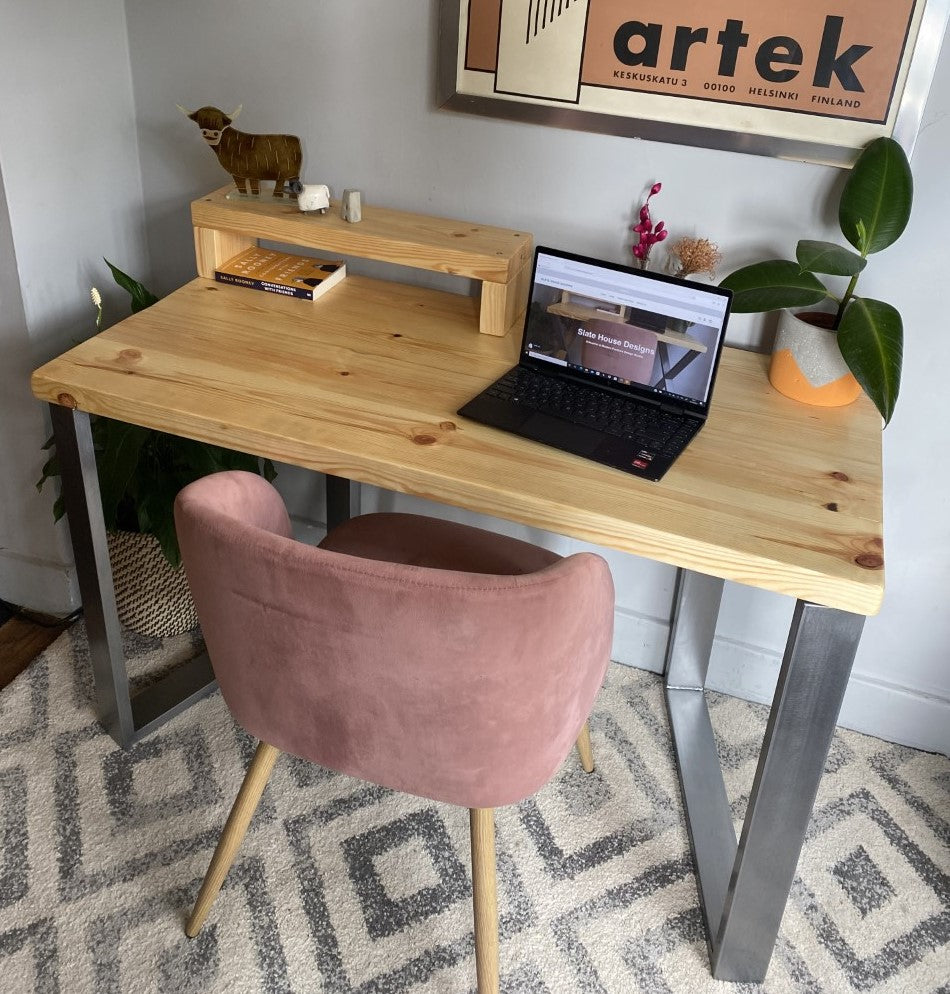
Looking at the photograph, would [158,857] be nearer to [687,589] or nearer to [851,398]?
[687,589]

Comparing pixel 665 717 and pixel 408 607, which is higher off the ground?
pixel 408 607

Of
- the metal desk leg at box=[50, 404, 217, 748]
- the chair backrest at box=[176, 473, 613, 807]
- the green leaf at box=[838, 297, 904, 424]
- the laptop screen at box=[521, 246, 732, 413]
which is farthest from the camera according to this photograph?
the metal desk leg at box=[50, 404, 217, 748]

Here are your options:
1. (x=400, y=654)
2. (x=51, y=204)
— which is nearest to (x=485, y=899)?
(x=400, y=654)

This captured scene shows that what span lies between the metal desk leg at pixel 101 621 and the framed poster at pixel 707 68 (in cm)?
79

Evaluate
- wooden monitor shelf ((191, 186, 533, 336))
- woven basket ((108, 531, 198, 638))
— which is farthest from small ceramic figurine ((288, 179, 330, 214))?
woven basket ((108, 531, 198, 638))

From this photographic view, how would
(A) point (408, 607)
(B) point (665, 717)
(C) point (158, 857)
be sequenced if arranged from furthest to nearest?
1. (B) point (665, 717)
2. (C) point (158, 857)
3. (A) point (408, 607)

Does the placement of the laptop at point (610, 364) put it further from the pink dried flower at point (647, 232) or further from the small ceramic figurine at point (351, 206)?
the small ceramic figurine at point (351, 206)

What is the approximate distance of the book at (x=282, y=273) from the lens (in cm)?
168

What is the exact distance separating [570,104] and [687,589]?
33.9 inches

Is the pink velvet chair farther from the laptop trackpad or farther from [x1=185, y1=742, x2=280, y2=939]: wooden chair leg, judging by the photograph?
the laptop trackpad

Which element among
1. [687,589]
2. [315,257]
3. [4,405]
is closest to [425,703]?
[687,589]

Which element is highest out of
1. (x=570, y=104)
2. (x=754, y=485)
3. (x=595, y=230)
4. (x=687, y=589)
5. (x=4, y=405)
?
(x=570, y=104)

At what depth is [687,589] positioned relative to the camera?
72.5 inches

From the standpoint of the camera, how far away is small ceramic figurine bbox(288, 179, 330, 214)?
1.63 metres
